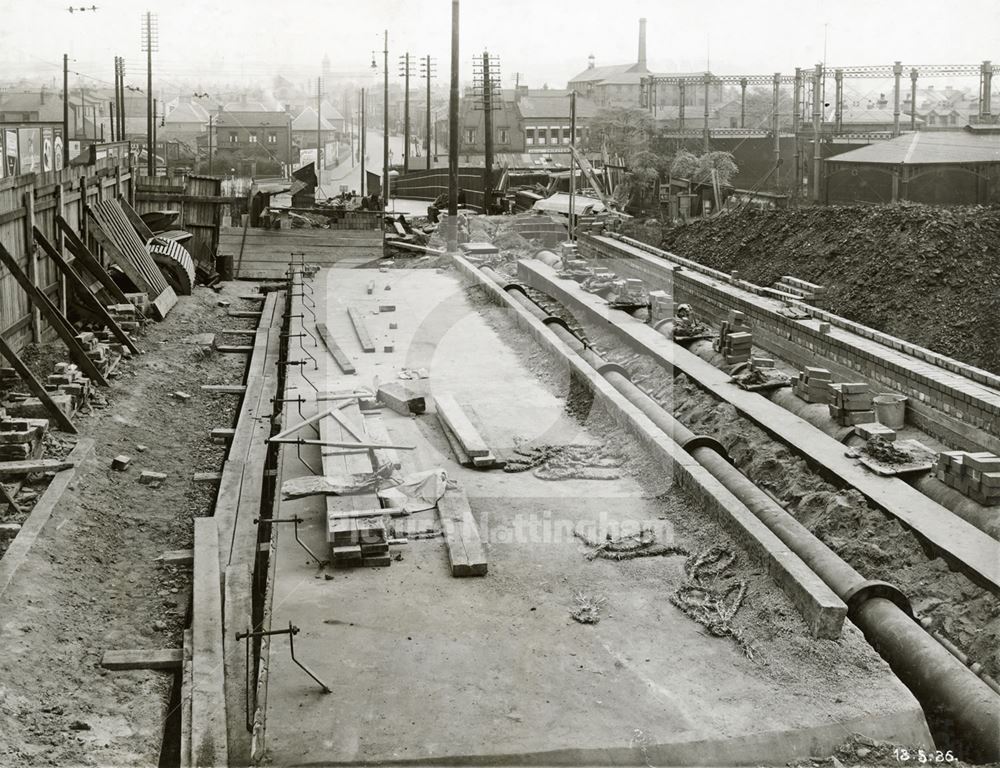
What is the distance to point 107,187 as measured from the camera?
17766mm

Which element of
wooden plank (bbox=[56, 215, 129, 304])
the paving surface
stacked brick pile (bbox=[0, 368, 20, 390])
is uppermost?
wooden plank (bbox=[56, 215, 129, 304])

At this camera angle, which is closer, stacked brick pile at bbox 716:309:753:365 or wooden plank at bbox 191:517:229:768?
wooden plank at bbox 191:517:229:768

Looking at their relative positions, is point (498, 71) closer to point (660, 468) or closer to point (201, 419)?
point (201, 419)

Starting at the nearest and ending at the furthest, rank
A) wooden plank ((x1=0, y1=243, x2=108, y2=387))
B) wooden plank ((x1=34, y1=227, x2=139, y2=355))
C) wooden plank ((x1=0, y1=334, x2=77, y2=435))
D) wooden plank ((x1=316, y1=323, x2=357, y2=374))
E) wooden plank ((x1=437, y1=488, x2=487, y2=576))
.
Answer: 1. wooden plank ((x1=437, y1=488, x2=487, y2=576))
2. wooden plank ((x1=0, y1=334, x2=77, y2=435))
3. wooden plank ((x1=0, y1=243, x2=108, y2=387))
4. wooden plank ((x1=316, y1=323, x2=357, y2=374))
5. wooden plank ((x1=34, y1=227, x2=139, y2=355))

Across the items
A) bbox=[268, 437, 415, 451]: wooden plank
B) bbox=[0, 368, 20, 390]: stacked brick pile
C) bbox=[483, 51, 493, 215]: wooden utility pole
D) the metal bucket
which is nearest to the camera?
bbox=[268, 437, 415, 451]: wooden plank

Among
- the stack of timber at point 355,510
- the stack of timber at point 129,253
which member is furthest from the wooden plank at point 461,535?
the stack of timber at point 129,253

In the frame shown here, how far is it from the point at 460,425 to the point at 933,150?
20485 millimetres

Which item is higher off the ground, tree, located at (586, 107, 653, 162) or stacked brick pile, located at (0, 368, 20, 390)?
tree, located at (586, 107, 653, 162)

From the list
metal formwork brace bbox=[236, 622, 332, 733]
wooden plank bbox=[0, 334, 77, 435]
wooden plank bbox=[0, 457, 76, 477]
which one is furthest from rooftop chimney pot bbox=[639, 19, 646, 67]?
metal formwork brace bbox=[236, 622, 332, 733]

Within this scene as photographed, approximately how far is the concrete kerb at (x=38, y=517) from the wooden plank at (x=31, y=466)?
0.06m

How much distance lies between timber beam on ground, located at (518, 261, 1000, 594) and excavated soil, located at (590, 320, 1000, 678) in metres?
0.10

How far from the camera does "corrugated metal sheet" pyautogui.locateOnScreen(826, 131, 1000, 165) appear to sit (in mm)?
25297

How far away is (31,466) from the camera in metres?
8.97

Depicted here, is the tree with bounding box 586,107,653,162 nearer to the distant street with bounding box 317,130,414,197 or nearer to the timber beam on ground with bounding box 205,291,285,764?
the distant street with bounding box 317,130,414,197
